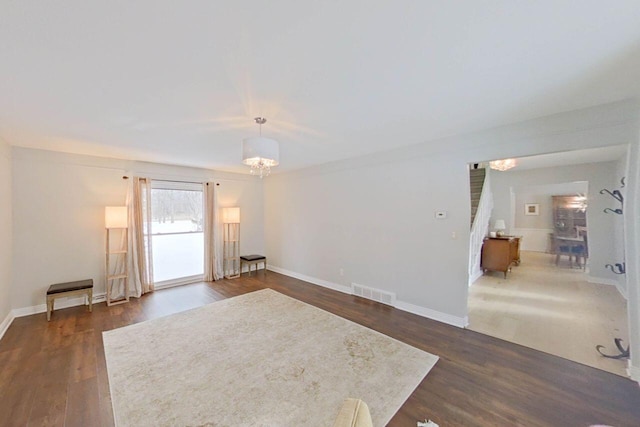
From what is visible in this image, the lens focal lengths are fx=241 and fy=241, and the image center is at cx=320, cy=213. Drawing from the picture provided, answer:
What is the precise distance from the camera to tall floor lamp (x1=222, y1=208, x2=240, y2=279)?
18.2 ft

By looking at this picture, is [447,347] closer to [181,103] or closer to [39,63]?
[181,103]

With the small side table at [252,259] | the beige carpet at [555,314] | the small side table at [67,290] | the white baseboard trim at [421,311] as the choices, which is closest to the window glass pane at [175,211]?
the small side table at [252,259]

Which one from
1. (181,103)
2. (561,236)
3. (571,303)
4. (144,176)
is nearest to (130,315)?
(144,176)

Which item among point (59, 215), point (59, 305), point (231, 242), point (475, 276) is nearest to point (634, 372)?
point (475, 276)

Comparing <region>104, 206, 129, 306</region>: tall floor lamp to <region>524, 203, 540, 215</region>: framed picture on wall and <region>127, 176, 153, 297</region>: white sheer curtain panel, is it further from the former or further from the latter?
<region>524, 203, 540, 215</region>: framed picture on wall

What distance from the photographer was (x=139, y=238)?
4488mm

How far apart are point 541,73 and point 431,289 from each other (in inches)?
107

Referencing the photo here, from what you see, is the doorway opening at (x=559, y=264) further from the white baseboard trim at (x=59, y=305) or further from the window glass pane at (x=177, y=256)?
the white baseboard trim at (x=59, y=305)

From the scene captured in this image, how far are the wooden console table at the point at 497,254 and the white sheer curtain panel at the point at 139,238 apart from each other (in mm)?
7126

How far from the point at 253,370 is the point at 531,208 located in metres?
8.86

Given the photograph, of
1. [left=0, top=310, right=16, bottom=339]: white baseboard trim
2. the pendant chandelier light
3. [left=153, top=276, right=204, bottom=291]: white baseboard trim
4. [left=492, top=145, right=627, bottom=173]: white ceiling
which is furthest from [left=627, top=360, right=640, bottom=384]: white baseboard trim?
[left=0, top=310, right=16, bottom=339]: white baseboard trim

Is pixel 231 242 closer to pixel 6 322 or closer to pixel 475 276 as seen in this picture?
pixel 6 322

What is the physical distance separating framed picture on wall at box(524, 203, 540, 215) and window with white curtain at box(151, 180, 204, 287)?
924 cm

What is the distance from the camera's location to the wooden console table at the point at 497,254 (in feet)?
17.3
